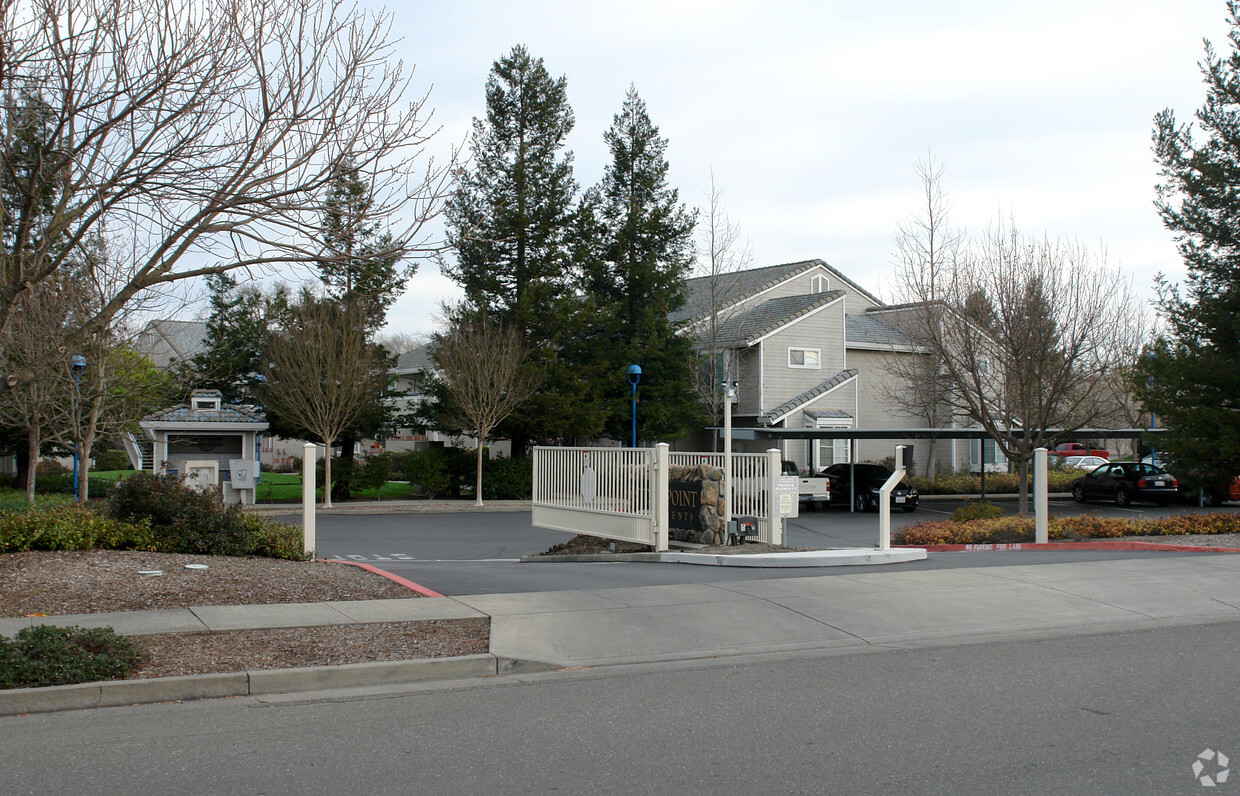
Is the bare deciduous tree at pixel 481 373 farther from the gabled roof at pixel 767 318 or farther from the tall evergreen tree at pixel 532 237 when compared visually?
the gabled roof at pixel 767 318

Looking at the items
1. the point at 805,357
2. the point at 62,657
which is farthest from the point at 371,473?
the point at 62,657

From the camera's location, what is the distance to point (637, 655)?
8328 millimetres

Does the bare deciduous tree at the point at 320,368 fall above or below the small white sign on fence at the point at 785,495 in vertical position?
above

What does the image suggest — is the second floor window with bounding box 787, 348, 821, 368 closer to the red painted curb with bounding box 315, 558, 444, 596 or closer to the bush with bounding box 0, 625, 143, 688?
the red painted curb with bounding box 315, 558, 444, 596

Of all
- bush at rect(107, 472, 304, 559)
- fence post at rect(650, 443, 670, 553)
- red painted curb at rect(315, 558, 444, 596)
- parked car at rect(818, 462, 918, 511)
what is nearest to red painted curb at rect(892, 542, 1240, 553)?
fence post at rect(650, 443, 670, 553)

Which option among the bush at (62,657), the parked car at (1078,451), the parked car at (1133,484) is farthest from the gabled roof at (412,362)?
the bush at (62,657)

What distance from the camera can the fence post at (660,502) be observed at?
1526cm

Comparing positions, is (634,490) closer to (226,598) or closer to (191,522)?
(191,522)

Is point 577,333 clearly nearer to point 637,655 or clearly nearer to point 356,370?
point 356,370

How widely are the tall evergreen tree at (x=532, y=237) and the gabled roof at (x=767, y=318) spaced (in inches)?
250

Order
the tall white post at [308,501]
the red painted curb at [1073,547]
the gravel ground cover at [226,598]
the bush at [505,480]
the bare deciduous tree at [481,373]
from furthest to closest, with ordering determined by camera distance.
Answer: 1. the bush at [505,480]
2. the bare deciduous tree at [481,373]
3. the red painted curb at [1073,547]
4. the tall white post at [308,501]
5. the gravel ground cover at [226,598]

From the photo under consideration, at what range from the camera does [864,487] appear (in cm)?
3134

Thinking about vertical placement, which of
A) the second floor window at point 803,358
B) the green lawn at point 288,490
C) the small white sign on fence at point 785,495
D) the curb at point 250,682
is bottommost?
the green lawn at point 288,490

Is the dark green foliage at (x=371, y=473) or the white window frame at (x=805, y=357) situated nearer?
A: the dark green foliage at (x=371, y=473)
